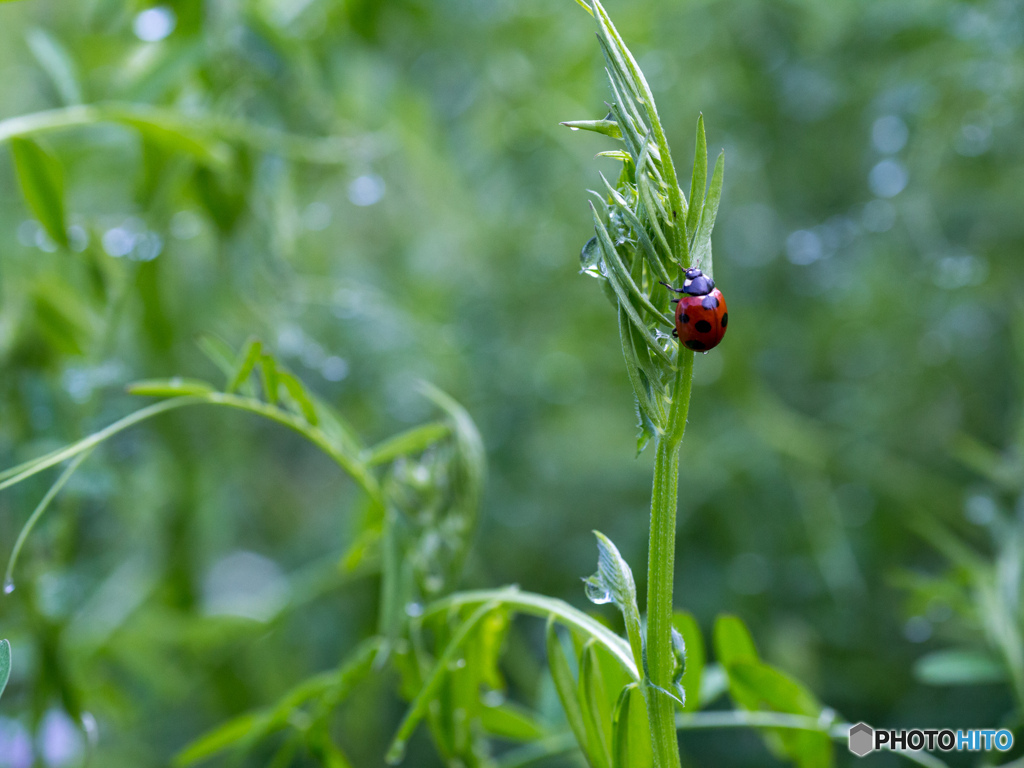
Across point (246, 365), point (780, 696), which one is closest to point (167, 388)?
point (246, 365)

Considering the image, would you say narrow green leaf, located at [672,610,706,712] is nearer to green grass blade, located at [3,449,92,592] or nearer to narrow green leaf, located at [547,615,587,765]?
narrow green leaf, located at [547,615,587,765]

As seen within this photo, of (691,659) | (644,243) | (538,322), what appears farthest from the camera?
(538,322)

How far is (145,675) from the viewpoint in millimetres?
531

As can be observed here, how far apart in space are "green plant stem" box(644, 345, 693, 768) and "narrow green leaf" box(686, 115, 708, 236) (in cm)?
3

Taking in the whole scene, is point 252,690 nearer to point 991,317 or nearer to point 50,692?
point 50,692

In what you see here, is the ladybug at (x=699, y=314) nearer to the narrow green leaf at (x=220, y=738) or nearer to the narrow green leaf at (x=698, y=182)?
the narrow green leaf at (x=698, y=182)

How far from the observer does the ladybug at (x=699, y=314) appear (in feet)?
0.68

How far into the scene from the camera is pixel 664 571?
19 cm

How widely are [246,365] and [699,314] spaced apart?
13cm

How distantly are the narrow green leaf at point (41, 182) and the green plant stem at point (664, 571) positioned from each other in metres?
0.26

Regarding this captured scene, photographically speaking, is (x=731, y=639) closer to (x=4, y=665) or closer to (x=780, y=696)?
(x=780, y=696)

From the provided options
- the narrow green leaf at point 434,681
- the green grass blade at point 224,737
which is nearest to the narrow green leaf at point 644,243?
the narrow green leaf at point 434,681

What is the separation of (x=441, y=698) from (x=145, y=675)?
1.15 ft

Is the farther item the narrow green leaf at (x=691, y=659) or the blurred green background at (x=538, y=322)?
the blurred green background at (x=538, y=322)
